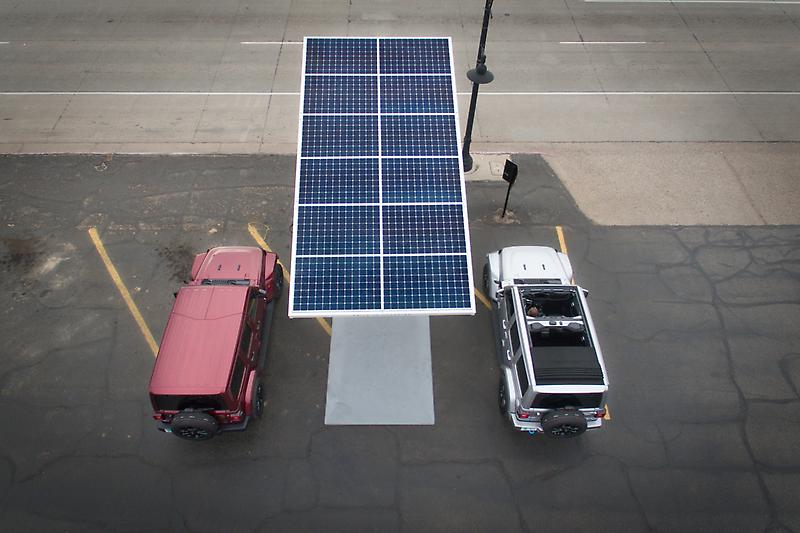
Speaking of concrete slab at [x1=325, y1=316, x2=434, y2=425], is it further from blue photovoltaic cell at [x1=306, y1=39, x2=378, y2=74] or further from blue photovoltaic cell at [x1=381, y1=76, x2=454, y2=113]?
blue photovoltaic cell at [x1=306, y1=39, x2=378, y2=74]

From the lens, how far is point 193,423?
31.9ft

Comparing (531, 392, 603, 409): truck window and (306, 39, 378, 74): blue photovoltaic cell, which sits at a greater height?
(306, 39, 378, 74): blue photovoltaic cell

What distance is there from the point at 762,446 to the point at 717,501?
5.75 feet

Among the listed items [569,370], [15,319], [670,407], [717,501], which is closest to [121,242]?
[15,319]

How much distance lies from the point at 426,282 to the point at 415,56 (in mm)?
5718

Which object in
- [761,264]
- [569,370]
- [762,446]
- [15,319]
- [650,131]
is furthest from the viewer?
[650,131]

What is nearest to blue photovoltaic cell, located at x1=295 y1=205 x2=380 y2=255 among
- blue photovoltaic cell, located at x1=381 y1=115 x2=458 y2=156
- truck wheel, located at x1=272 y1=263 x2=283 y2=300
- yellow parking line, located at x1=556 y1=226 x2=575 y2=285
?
blue photovoltaic cell, located at x1=381 y1=115 x2=458 y2=156

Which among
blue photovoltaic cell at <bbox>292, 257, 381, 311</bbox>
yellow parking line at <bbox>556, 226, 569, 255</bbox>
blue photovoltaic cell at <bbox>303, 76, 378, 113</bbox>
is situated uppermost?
blue photovoltaic cell at <bbox>303, 76, 378, 113</bbox>

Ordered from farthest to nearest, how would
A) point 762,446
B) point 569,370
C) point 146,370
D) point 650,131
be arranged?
1. point 650,131
2. point 146,370
3. point 762,446
4. point 569,370

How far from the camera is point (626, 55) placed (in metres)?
20.3

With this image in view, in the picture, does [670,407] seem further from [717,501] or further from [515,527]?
[515,527]

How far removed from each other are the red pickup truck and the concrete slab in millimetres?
1721

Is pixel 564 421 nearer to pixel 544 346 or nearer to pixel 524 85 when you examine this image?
pixel 544 346

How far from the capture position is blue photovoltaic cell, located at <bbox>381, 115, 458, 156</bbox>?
36.0ft
